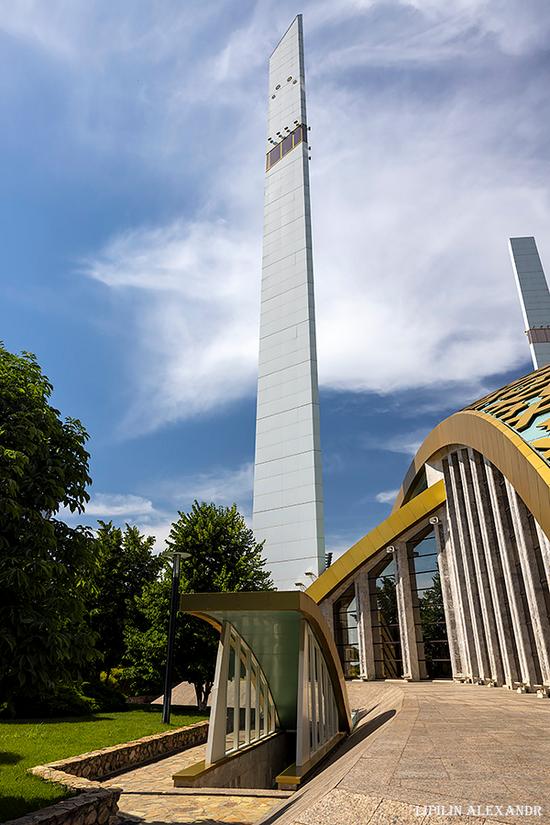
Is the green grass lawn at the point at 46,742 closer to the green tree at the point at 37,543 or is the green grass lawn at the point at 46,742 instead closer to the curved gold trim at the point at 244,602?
the green tree at the point at 37,543

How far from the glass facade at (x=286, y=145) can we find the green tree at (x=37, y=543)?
5254 centimetres

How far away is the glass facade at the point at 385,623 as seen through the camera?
31.0m

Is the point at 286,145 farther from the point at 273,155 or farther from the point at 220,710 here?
the point at 220,710

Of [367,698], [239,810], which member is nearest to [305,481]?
[367,698]

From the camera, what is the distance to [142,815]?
7684 mm

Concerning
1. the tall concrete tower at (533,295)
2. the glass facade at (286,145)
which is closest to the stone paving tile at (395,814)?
the glass facade at (286,145)

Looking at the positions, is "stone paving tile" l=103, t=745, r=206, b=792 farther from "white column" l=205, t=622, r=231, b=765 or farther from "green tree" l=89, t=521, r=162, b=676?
"green tree" l=89, t=521, r=162, b=676

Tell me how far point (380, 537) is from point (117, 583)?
50.6 feet

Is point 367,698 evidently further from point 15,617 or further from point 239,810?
point 15,617

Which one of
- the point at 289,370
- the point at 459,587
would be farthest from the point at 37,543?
the point at 289,370

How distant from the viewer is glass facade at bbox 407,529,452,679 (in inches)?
1155

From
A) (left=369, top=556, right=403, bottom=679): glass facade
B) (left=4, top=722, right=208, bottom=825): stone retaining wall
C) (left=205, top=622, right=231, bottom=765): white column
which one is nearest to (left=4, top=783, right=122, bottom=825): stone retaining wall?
(left=4, top=722, right=208, bottom=825): stone retaining wall

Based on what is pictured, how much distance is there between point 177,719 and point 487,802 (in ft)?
53.8

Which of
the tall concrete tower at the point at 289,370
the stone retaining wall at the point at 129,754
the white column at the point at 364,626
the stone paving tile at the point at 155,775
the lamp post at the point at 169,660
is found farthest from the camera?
the tall concrete tower at the point at 289,370
